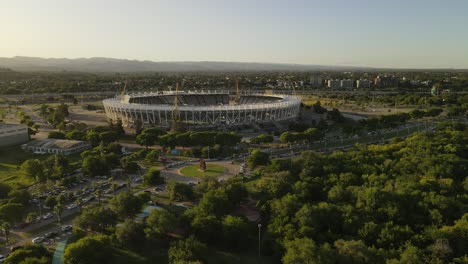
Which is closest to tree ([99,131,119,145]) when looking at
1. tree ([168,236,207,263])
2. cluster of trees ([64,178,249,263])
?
cluster of trees ([64,178,249,263])

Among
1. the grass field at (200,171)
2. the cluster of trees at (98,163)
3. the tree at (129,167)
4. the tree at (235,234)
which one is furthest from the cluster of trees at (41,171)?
the tree at (235,234)

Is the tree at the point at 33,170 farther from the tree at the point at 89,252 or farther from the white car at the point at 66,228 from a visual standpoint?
the tree at the point at 89,252

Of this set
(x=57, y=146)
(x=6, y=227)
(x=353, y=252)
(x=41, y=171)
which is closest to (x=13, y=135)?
(x=57, y=146)

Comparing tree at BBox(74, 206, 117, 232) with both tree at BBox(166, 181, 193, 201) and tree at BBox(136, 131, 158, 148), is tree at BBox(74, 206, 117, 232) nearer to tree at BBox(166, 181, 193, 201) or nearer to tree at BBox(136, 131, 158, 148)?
tree at BBox(166, 181, 193, 201)

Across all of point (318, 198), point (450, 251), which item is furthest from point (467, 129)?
point (450, 251)

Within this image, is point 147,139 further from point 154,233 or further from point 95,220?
point 154,233
